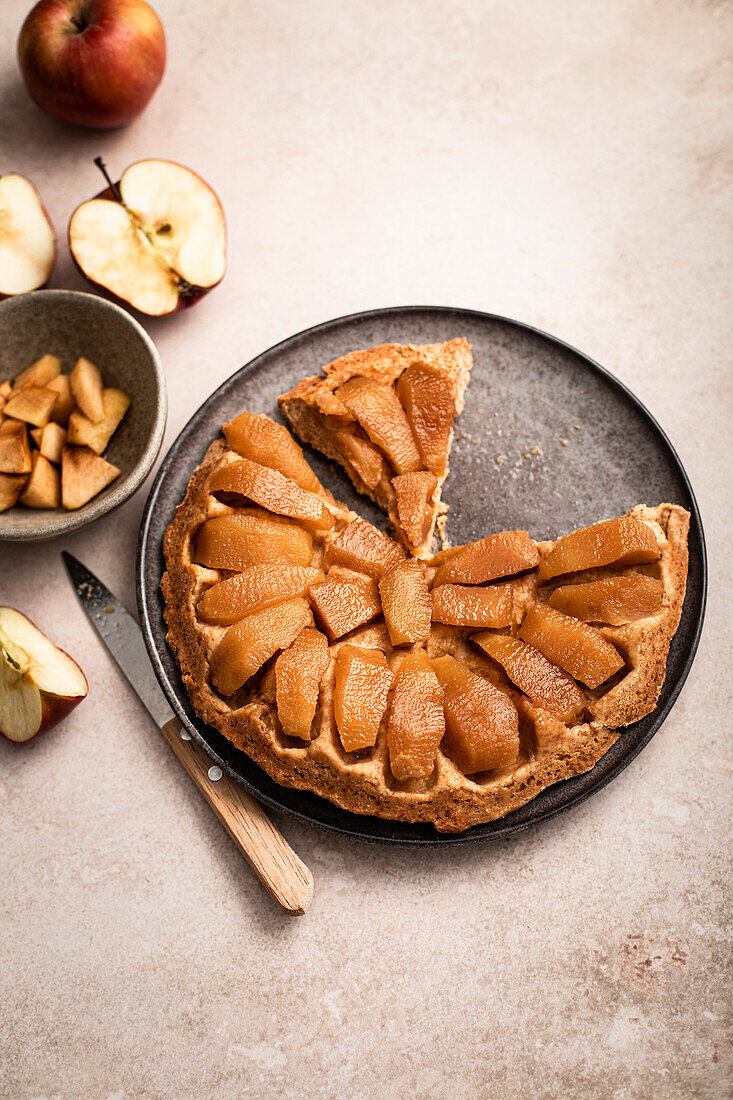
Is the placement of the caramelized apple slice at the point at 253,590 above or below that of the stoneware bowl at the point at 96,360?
below

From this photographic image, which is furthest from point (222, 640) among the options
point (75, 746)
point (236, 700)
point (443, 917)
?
point (443, 917)

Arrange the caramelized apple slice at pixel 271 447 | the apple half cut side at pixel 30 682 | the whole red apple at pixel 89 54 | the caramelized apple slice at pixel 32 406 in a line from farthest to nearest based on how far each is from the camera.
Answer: the whole red apple at pixel 89 54 → the caramelized apple slice at pixel 32 406 → the caramelized apple slice at pixel 271 447 → the apple half cut side at pixel 30 682

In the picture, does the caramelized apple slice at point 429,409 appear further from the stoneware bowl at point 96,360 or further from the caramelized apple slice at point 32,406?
the caramelized apple slice at point 32,406

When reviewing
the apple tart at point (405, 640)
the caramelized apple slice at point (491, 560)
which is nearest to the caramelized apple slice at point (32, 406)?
the apple tart at point (405, 640)

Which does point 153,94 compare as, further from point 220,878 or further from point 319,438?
point 220,878

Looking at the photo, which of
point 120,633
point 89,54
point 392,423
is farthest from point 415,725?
point 89,54

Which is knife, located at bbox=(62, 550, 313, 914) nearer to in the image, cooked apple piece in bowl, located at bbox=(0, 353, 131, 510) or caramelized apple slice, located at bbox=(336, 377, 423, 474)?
cooked apple piece in bowl, located at bbox=(0, 353, 131, 510)
